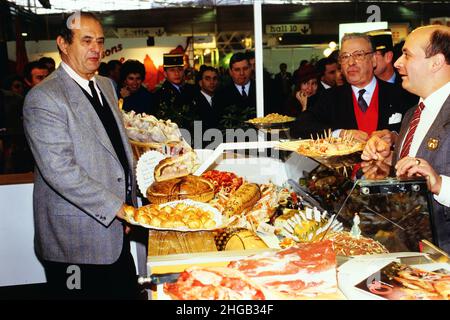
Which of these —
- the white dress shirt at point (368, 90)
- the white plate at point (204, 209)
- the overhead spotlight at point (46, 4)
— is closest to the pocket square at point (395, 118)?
the white dress shirt at point (368, 90)

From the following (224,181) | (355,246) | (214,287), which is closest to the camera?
(214,287)

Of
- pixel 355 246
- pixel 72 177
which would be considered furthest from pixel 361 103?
pixel 72 177

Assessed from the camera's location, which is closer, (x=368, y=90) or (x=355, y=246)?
(x=355, y=246)

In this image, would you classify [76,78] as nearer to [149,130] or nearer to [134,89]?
[149,130]

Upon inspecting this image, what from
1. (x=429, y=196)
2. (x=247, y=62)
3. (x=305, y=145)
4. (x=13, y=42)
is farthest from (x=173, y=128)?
(x=13, y=42)

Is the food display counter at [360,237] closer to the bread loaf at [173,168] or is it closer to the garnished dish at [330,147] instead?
the garnished dish at [330,147]

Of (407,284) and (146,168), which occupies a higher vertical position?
(146,168)

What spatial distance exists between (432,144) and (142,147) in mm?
1722

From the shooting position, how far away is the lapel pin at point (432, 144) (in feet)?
7.68

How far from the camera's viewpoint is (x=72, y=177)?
258cm

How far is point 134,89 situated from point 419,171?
487 centimetres

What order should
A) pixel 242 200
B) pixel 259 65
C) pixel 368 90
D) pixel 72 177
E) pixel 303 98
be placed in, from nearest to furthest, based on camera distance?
1. pixel 72 177
2. pixel 242 200
3. pixel 368 90
4. pixel 259 65
5. pixel 303 98

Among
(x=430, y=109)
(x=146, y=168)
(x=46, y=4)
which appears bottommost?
(x=146, y=168)
